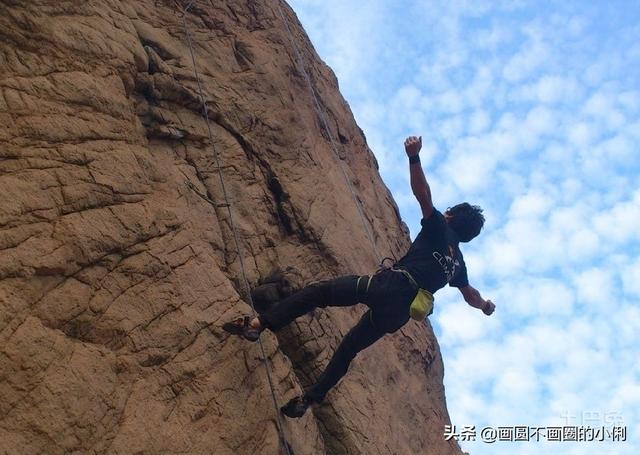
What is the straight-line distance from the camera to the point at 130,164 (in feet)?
23.3

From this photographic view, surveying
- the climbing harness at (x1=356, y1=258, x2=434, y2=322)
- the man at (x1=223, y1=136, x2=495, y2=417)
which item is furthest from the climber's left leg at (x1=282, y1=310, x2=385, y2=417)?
the climbing harness at (x1=356, y1=258, x2=434, y2=322)

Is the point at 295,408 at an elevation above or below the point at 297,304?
below

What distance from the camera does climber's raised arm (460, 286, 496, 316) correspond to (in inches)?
357

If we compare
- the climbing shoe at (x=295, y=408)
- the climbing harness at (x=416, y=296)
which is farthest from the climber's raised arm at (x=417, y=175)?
the climbing shoe at (x=295, y=408)

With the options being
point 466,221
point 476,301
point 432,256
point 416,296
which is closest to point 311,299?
point 416,296

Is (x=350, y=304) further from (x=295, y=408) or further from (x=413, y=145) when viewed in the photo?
(x=413, y=145)

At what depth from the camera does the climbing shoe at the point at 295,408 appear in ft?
23.8

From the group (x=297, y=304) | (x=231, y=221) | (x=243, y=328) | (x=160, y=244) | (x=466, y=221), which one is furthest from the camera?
(x=231, y=221)

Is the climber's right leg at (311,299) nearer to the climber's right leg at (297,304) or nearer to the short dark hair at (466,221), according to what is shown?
the climber's right leg at (297,304)

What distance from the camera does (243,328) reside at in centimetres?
675

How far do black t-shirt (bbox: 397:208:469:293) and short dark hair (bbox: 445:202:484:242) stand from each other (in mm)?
228

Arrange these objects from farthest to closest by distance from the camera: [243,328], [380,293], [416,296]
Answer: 1. [416,296]
2. [380,293]
3. [243,328]

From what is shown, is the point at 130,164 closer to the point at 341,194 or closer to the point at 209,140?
the point at 209,140

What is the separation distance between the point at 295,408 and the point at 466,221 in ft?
10.0
